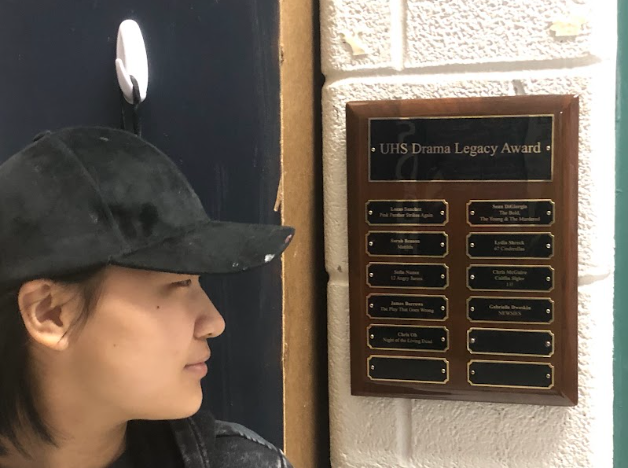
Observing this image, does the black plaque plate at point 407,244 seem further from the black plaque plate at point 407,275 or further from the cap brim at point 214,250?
the cap brim at point 214,250

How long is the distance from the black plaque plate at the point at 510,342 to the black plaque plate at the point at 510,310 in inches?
0.6

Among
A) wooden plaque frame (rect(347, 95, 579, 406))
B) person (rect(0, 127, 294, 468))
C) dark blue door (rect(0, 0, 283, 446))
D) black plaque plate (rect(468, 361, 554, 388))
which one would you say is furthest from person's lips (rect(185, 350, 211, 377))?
black plaque plate (rect(468, 361, 554, 388))

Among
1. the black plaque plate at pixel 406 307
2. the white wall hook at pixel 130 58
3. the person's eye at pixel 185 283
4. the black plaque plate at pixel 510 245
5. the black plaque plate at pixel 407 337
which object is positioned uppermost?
the white wall hook at pixel 130 58

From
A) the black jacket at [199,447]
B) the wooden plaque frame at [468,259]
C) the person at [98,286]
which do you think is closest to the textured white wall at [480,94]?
the wooden plaque frame at [468,259]

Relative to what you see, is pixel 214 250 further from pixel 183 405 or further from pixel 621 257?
pixel 621 257

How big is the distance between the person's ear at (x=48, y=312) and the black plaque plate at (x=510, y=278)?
443 millimetres

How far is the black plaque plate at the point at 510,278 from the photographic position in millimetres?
716

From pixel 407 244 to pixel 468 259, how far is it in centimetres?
7

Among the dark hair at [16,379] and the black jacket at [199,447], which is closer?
the dark hair at [16,379]

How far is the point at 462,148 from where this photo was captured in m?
0.73

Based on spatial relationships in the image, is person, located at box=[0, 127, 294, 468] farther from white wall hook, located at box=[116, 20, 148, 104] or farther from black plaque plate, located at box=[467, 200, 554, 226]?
black plaque plate, located at box=[467, 200, 554, 226]

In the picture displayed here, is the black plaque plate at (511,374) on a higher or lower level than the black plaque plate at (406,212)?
lower

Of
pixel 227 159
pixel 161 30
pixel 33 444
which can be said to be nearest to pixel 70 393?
pixel 33 444

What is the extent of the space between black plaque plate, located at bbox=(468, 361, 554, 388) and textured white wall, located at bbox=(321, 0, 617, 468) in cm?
4
